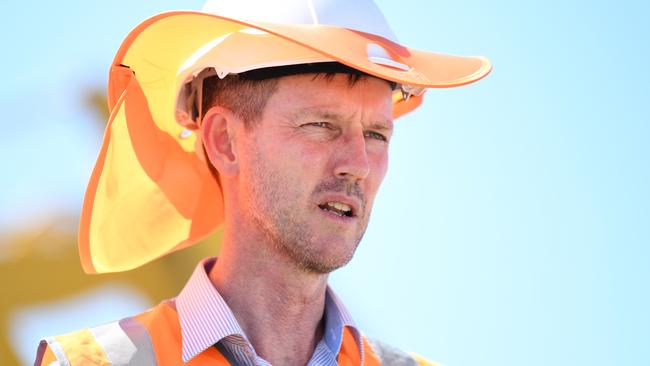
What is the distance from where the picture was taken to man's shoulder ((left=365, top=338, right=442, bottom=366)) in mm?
3561

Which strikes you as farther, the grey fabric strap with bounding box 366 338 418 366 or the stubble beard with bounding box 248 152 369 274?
the grey fabric strap with bounding box 366 338 418 366

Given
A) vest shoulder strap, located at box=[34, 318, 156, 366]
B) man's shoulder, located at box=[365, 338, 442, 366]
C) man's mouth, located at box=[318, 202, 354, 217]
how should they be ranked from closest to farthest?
vest shoulder strap, located at box=[34, 318, 156, 366] → man's mouth, located at box=[318, 202, 354, 217] → man's shoulder, located at box=[365, 338, 442, 366]

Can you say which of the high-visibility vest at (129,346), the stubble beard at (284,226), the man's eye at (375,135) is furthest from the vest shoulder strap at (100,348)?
the man's eye at (375,135)

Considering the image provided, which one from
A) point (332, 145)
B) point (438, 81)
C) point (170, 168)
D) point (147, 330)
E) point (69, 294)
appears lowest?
point (69, 294)

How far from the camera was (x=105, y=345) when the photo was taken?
120 inches

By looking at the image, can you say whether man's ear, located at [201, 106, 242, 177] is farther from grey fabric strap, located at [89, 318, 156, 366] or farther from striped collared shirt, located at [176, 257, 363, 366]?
grey fabric strap, located at [89, 318, 156, 366]

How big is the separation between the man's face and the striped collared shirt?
259 millimetres

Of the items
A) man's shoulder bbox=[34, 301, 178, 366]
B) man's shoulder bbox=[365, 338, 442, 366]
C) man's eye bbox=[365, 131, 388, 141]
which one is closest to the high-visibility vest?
man's shoulder bbox=[34, 301, 178, 366]

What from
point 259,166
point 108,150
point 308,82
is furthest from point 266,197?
point 108,150

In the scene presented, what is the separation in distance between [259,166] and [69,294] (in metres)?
3.28

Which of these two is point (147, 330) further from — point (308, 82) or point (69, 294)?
point (69, 294)

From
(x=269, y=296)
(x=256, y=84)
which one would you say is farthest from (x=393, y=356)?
(x=256, y=84)

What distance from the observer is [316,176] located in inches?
121

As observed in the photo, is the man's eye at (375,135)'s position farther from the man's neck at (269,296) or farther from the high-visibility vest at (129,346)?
the high-visibility vest at (129,346)
